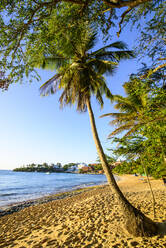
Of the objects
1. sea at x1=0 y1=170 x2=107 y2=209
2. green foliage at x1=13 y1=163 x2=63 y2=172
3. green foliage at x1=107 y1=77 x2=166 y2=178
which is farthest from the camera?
green foliage at x1=13 y1=163 x2=63 y2=172

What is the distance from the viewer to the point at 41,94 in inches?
275

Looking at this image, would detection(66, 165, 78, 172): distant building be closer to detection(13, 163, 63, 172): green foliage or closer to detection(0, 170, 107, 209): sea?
detection(13, 163, 63, 172): green foliage

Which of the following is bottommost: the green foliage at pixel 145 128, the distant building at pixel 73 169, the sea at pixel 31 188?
the distant building at pixel 73 169

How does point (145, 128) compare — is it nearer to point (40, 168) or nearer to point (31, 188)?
point (31, 188)

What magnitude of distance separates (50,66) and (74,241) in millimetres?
7902

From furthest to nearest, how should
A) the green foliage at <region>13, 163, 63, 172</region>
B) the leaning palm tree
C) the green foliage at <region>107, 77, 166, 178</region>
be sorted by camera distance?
the green foliage at <region>13, 163, 63, 172</region> → the leaning palm tree → the green foliage at <region>107, 77, 166, 178</region>

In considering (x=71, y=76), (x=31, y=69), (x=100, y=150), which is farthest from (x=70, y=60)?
(x=100, y=150)

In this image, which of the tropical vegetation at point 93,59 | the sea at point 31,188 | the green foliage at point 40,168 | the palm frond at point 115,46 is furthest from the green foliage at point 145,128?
the green foliage at point 40,168

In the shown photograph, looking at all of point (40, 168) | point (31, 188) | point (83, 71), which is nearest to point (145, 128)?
point (83, 71)

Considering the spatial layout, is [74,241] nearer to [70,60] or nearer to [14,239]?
[14,239]

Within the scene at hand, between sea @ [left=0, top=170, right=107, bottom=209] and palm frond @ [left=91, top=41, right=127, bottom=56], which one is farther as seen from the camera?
sea @ [left=0, top=170, right=107, bottom=209]

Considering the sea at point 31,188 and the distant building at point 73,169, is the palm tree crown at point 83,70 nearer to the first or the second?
the sea at point 31,188

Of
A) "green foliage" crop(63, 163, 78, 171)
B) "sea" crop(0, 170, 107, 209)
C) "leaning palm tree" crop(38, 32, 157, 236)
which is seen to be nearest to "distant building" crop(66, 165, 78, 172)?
"green foliage" crop(63, 163, 78, 171)

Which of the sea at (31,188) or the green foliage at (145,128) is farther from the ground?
the green foliage at (145,128)
